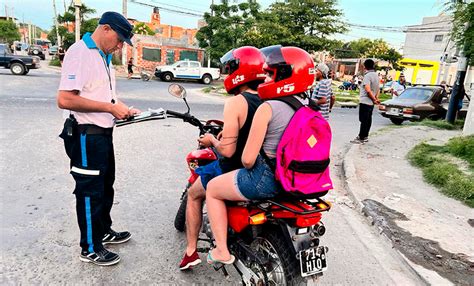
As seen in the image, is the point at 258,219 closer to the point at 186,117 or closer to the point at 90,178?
the point at 186,117

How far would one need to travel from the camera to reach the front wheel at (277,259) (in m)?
2.32

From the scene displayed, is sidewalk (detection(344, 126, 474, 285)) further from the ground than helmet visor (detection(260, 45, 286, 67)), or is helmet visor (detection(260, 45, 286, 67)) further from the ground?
helmet visor (detection(260, 45, 286, 67))

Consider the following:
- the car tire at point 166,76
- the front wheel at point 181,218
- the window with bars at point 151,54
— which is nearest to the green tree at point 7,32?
the window with bars at point 151,54

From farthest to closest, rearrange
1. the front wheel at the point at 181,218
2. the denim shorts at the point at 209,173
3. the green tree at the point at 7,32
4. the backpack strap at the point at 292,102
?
the green tree at the point at 7,32 → the front wheel at the point at 181,218 → the denim shorts at the point at 209,173 → the backpack strap at the point at 292,102

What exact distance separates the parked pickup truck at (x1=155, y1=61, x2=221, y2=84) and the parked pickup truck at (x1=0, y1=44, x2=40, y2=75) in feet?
27.8

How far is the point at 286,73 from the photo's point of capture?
7.61 feet

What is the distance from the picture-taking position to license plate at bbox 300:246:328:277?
224cm

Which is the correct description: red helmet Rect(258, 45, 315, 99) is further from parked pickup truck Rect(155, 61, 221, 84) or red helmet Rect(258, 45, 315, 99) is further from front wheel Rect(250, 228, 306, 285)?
parked pickup truck Rect(155, 61, 221, 84)

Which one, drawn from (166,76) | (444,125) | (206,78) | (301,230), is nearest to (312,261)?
(301,230)

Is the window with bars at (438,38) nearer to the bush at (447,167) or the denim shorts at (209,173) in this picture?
the bush at (447,167)

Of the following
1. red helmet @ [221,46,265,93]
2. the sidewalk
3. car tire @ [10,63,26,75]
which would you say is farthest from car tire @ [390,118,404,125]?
car tire @ [10,63,26,75]

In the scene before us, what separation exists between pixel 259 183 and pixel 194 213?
85cm

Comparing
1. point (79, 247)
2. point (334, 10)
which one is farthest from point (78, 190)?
point (334, 10)

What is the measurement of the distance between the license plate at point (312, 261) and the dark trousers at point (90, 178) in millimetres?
1711
